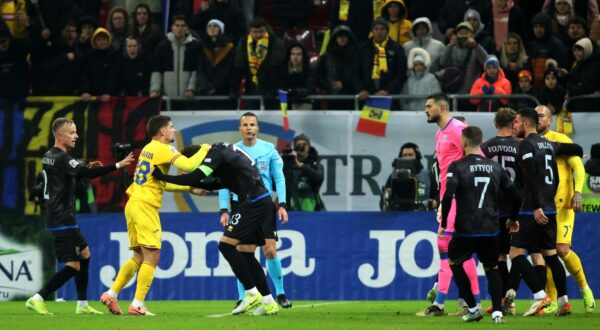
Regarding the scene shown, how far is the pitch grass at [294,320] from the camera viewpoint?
1352cm

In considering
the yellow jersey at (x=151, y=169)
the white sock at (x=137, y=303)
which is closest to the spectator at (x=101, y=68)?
the yellow jersey at (x=151, y=169)

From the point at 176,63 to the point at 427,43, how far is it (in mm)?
4436

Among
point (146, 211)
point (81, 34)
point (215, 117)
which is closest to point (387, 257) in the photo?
point (215, 117)

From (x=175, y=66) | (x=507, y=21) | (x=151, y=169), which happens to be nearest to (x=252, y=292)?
(x=151, y=169)

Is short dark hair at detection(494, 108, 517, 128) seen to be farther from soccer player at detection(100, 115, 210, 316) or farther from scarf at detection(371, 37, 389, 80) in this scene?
→ scarf at detection(371, 37, 389, 80)

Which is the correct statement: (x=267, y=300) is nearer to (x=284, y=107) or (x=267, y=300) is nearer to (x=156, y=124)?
(x=156, y=124)

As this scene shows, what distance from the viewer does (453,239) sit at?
14234mm

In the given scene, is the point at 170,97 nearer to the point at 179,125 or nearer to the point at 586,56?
the point at 179,125

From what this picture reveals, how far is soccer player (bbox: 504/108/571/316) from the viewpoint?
50.6 feet

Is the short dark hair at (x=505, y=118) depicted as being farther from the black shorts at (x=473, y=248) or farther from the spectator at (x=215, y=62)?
the spectator at (x=215, y=62)

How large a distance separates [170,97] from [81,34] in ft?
7.93

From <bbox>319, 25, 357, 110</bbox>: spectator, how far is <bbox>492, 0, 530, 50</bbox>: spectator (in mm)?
2865

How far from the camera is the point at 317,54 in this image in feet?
80.2

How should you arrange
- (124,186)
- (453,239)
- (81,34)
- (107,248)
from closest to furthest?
(453,239) → (107,248) → (124,186) → (81,34)
